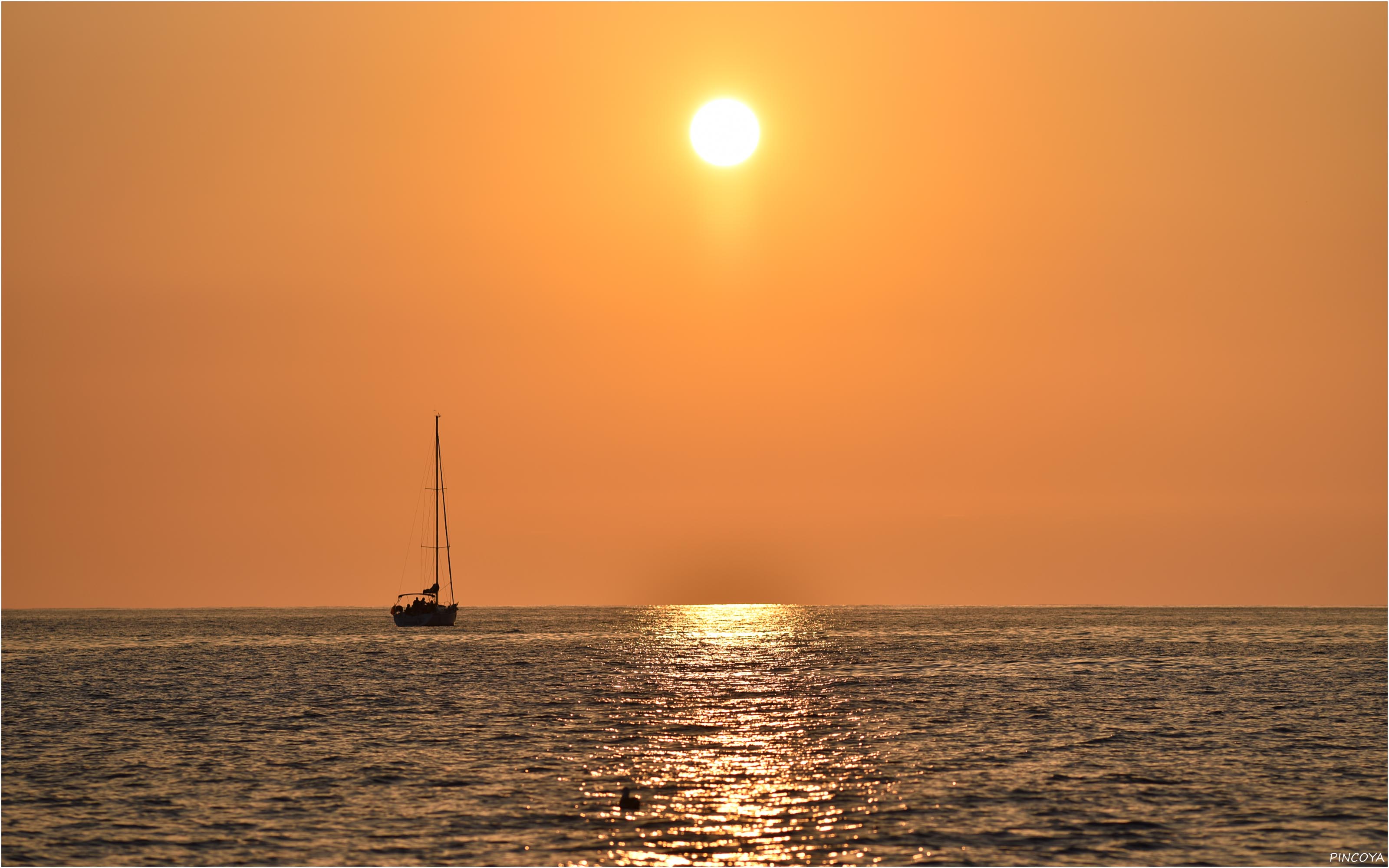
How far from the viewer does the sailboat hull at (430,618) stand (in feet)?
625

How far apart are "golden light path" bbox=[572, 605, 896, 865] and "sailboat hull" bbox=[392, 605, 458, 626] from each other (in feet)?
339

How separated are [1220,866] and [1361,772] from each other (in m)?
19.4

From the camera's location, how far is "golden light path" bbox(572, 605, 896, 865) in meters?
37.3

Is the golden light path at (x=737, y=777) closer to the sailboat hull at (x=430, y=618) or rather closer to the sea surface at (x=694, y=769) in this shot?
the sea surface at (x=694, y=769)

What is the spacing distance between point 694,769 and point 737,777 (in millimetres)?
2463

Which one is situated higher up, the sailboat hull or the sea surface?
the sailboat hull

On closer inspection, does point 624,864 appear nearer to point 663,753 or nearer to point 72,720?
point 663,753

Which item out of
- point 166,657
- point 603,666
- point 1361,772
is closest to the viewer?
point 1361,772

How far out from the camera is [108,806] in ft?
144

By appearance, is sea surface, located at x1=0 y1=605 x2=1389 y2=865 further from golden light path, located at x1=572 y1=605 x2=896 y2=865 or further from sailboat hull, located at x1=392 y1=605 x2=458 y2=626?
sailboat hull, located at x1=392 y1=605 x2=458 y2=626

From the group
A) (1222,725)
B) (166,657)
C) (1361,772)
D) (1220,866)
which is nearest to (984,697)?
(1222,725)

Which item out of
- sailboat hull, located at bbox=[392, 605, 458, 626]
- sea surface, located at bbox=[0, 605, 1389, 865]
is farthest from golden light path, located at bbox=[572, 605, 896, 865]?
sailboat hull, located at bbox=[392, 605, 458, 626]

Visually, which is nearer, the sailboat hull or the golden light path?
the golden light path

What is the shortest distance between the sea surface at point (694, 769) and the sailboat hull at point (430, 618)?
84.5 meters
